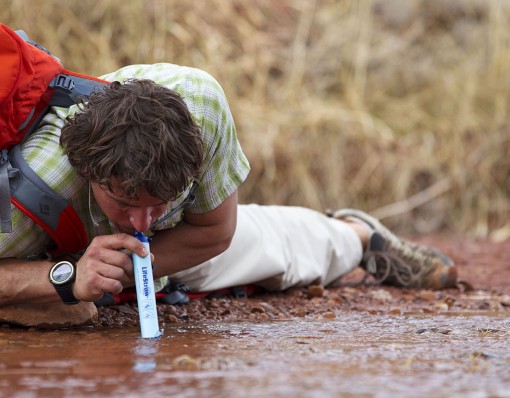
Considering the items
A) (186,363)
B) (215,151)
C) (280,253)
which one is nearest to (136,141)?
(215,151)

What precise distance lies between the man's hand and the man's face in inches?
2.5

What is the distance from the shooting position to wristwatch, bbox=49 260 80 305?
9.68 ft

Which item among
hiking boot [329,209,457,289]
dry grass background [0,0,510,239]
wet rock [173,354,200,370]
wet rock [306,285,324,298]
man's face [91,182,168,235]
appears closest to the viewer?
wet rock [173,354,200,370]

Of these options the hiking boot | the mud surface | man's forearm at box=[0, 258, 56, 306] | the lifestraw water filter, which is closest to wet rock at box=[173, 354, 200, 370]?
the mud surface

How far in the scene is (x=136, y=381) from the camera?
7.38ft

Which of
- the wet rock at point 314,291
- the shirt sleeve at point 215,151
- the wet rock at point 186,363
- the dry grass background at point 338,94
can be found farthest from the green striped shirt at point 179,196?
the dry grass background at point 338,94

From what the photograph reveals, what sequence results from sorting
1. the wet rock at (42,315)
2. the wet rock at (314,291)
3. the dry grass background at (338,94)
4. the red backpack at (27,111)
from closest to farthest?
the red backpack at (27,111) < the wet rock at (42,315) < the wet rock at (314,291) < the dry grass background at (338,94)

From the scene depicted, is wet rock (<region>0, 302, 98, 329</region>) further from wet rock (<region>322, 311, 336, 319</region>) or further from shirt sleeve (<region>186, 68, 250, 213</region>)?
wet rock (<region>322, 311, 336, 319</region>)

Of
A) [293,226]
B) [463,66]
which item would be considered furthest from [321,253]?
[463,66]

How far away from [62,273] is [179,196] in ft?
→ 1.40

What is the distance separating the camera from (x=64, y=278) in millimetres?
2957

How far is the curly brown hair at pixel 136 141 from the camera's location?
2.59 meters

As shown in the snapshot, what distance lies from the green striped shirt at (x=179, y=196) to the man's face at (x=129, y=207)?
0.16 meters

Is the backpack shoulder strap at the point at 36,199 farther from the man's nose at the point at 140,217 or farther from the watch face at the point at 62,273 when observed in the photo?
the man's nose at the point at 140,217
